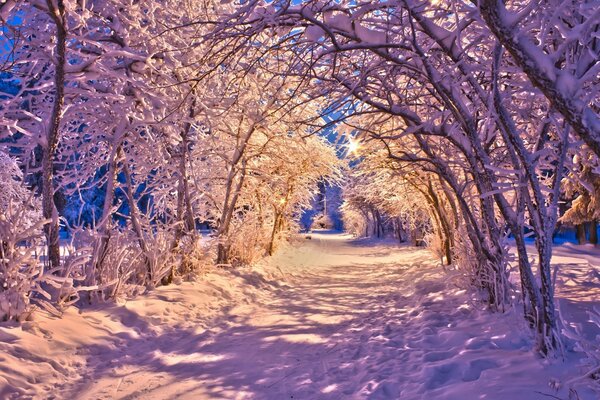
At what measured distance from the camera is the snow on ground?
3.85 m

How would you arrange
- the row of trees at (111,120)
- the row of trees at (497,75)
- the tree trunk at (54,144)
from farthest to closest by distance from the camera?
1. the tree trunk at (54,144)
2. the row of trees at (111,120)
3. the row of trees at (497,75)

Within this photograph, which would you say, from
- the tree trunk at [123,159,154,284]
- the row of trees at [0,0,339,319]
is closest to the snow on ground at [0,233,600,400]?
the tree trunk at [123,159,154,284]

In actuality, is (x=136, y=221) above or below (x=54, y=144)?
below

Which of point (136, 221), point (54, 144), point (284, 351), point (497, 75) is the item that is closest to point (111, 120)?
point (54, 144)

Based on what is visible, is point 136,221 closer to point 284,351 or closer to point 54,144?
point 54,144

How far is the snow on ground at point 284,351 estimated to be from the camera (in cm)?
385

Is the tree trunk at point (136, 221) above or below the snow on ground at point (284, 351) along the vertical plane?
above

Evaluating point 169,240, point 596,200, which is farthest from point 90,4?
point 596,200

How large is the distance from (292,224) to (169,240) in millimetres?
15391

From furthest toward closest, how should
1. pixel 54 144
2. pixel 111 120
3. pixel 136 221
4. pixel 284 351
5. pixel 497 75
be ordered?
pixel 136 221 < pixel 111 120 < pixel 54 144 < pixel 284 351 < pixel 497 75

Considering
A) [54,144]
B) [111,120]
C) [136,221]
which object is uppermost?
[111,120]

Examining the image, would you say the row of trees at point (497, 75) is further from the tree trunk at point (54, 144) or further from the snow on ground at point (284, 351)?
the tree trunk at point (54, 144)

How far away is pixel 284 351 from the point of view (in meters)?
5.43

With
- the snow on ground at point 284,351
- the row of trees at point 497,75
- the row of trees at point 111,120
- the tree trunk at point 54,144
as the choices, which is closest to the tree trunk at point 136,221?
the row of trees at point 111,120
